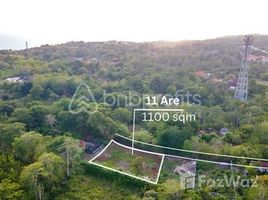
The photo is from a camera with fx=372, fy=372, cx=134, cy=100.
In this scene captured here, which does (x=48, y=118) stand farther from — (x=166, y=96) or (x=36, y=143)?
(x=166, y=96)

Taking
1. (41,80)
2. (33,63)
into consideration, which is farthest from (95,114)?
(33,63)
